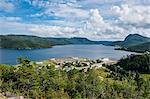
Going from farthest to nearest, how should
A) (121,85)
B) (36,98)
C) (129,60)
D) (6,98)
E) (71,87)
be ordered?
(129,60) → (121,85) → (71,87) → (36,98) → (6,98)

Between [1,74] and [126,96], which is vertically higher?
[1,74]

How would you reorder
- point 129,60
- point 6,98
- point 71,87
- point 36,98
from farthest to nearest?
point 129,60
point 71,87
point 36,98
point 6,98

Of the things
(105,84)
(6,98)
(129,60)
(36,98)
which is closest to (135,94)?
(105,84)

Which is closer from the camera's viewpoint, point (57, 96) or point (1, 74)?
point (57, 96)

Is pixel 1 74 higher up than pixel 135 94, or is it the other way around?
pixel 1 74

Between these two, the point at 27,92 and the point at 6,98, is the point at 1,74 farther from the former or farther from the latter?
the point at 6,98

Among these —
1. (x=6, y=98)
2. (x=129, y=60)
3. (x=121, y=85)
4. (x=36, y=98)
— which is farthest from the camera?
(x=129, y=60)

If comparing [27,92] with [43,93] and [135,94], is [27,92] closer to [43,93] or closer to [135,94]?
[43,93]

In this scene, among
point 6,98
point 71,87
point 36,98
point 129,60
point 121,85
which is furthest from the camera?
point 129,60

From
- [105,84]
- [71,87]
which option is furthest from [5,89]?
[105,84]
